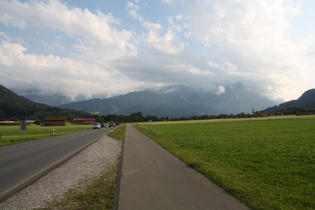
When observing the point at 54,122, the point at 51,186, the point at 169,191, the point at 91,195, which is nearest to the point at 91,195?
the point at 91,195

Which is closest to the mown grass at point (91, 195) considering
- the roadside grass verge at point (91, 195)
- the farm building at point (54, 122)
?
the roadside grass verge at point (91, 195)

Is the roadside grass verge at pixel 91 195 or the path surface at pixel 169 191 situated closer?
the path surface at pixel 169 191

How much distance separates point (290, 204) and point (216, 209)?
5.72 feet

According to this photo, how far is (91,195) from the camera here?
252 inches

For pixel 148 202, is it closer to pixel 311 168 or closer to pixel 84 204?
pixel 84 204

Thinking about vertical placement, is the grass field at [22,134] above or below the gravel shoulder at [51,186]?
above

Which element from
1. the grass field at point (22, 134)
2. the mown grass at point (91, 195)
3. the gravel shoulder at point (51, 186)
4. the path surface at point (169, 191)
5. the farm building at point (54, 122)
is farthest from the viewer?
the farm building at point (54, 122)

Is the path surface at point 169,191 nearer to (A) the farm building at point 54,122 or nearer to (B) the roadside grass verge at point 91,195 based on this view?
(B) the roadside grass verge at point 91,195

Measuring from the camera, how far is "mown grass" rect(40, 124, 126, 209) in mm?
5656

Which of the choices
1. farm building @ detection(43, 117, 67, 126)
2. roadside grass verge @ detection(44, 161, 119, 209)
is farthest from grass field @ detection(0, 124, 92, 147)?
farm building @ detection(43, 117, 67, 126)

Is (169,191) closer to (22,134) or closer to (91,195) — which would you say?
(91,195)

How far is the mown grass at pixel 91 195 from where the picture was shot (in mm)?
5656

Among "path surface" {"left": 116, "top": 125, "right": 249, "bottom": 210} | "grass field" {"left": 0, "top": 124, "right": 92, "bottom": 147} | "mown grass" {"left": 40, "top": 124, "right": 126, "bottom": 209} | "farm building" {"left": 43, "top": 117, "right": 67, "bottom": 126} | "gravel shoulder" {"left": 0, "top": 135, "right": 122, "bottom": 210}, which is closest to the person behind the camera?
"path surface" {"left": 116, "top": 125, "right": 249, "bottom": 210}

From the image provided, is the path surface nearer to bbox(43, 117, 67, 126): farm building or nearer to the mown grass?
the mown grass
